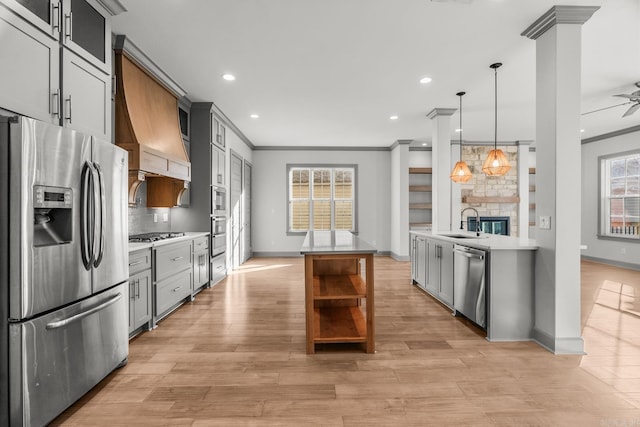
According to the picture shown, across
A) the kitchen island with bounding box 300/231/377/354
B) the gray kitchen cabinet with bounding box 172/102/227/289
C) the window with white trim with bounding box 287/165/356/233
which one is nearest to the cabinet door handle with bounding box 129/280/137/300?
the kitchen island with bounding box 300/231/377/354

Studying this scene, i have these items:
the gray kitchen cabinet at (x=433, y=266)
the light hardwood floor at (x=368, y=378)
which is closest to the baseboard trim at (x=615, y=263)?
the light hardwood floor at (x=368, y=378)

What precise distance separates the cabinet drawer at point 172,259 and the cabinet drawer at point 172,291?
0.26 feet

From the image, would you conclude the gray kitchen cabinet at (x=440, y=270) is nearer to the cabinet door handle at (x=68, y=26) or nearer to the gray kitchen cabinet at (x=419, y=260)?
the gray kitchen cabinet at (x=419, y=260)

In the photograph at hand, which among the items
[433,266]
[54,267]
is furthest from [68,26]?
[433,266]

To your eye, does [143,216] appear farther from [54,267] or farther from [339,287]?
[339,287]

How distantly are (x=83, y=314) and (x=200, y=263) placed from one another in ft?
8.70

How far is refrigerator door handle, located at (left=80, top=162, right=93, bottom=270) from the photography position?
2016 millimetres

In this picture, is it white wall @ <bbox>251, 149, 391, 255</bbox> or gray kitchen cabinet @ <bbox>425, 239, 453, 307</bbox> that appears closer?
gray kitchen cabinet @ <bbox>425, 239, 453, 307</bbox>

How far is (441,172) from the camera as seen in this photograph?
5.35 m

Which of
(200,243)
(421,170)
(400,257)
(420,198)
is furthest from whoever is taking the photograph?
(420,198)

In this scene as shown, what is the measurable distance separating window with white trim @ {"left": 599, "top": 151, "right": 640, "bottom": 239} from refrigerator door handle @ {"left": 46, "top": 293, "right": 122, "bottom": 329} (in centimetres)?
890

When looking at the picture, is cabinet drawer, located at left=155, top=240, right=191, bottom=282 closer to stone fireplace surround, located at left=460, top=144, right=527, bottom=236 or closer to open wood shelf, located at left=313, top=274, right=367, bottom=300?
open wood shelf, located at left=313, top=274, right=367, bottom=300

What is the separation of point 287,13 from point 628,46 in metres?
3.54

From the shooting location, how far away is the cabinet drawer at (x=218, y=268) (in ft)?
17.1
